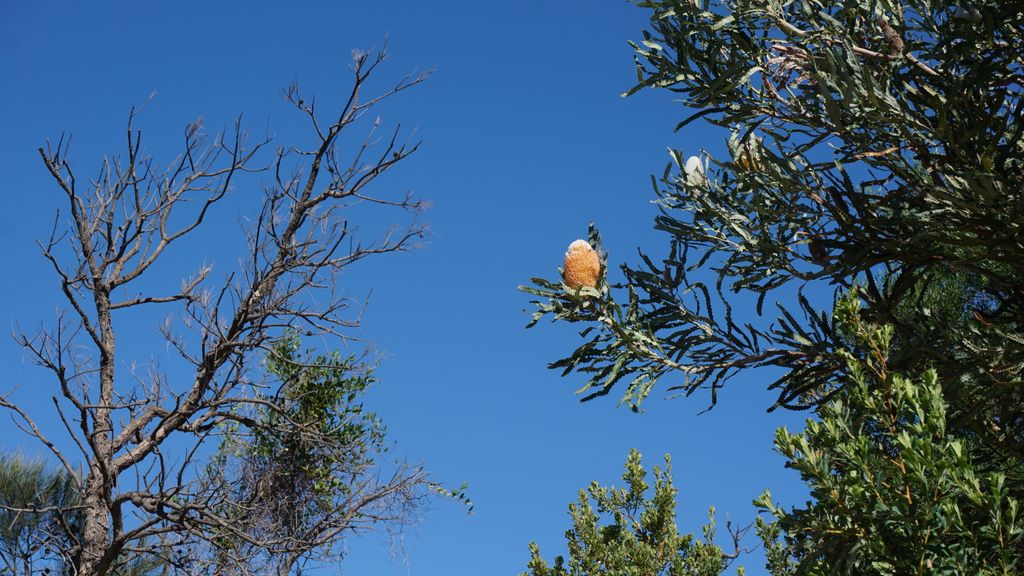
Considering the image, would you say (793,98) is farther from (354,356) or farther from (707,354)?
(354,356)

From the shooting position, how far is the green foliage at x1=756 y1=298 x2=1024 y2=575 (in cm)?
272

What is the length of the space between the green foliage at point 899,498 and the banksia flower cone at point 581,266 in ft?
4.72

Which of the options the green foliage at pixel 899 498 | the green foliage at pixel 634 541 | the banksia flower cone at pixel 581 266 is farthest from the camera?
the green foliage at pixel 634 541

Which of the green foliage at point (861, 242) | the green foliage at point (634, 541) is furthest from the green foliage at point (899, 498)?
the green foliage at point (634, 541)

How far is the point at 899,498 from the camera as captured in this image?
113 inches

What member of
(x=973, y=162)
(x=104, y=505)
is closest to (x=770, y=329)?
(x=973, y=162)

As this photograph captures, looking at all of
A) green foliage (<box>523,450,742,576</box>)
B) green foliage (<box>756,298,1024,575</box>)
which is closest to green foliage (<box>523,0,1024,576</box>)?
green foliage (<box>756,298,1024,575</box>)

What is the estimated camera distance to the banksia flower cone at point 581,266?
4.40 metres

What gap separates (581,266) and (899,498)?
190 cm

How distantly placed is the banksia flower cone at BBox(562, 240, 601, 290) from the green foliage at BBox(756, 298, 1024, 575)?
1440 mm

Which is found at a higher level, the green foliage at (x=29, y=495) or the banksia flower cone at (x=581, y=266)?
the green foliage at (x=29, y=495)

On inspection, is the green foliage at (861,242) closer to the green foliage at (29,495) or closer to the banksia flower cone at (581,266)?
the banksia flower cone at (581,266)


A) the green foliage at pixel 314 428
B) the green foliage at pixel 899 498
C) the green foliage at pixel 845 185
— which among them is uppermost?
the green foliage at pixel 314 428

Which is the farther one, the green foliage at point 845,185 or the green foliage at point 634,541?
the green foliage at point 634,541
